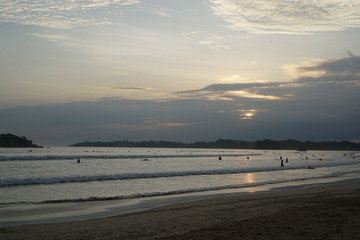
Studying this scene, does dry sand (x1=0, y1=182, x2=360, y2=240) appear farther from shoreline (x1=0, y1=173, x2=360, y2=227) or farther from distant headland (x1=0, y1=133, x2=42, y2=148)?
distant headland (x1=0, y1=133, x2=42, y2=148)

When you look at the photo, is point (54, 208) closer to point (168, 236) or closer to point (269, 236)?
point (168, 236)

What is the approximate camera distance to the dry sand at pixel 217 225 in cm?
955

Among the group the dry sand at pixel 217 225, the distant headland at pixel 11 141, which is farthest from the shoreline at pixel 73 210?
the distant headland at pixel 11 141

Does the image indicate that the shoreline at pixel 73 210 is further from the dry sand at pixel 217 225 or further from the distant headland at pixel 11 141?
the distant headland at pixel 11 141

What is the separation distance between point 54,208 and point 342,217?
12.4 m

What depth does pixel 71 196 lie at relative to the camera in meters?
20.0

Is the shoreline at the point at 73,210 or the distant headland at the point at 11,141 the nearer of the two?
the shoreline at the point at 73,210

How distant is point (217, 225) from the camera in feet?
36.0

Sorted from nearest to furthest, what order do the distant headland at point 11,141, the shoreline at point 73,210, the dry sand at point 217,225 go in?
the dry sand at point 217,225, the shoreline at point 73,210, the distant headland at point 11,141

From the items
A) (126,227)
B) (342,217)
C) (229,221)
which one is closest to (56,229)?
(126,227)

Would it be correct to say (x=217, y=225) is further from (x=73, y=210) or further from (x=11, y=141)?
(x=11, y=141)

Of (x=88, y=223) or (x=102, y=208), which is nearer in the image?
(x=88, y=223)

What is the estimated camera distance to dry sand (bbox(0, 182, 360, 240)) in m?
9.55

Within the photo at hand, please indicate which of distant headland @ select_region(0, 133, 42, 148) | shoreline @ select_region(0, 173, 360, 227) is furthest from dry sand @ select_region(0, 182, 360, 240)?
distant headland @ select_region(0, 133, 42, 148)
